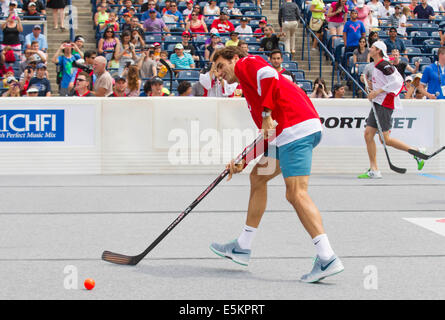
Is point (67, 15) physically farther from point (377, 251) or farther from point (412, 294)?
point (412, 294)

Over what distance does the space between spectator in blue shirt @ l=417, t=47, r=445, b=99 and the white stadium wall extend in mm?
2035

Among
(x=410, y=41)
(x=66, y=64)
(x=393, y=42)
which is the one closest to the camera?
(x=66, y=64)

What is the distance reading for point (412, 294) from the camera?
17.1 ft

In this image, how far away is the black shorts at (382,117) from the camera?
12.0 metres

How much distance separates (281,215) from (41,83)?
24.1 feet

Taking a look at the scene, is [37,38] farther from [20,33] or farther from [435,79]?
[435,79]

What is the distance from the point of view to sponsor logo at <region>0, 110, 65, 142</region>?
1217 centimetres

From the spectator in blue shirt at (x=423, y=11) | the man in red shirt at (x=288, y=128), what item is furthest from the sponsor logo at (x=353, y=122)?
the spectator in blue shirt at (x=423, y=11)

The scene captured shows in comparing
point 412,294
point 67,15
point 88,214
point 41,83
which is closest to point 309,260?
point 412,294

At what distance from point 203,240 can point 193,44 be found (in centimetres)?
1137

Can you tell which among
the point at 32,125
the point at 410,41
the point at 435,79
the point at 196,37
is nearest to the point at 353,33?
the point at 410,41

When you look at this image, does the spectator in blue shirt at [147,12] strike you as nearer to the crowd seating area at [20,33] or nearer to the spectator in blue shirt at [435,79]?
the crowd seating area at [20,33]

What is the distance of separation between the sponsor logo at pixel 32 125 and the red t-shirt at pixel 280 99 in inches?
275

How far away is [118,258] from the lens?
625cm
